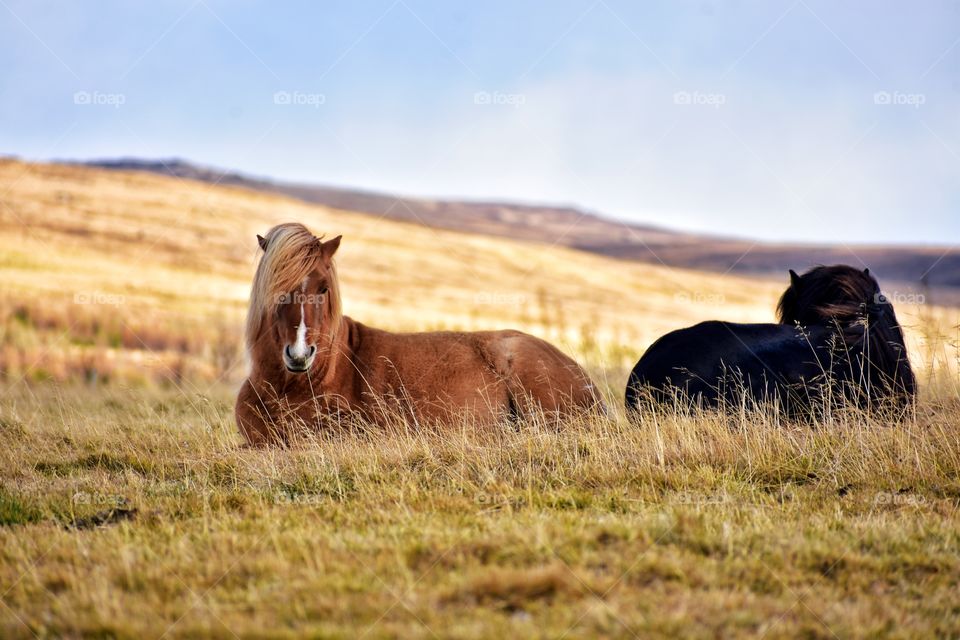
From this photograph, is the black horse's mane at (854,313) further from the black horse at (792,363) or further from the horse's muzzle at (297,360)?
the horse's muzzle at (297,360)

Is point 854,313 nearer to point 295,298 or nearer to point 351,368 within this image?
point 351,368

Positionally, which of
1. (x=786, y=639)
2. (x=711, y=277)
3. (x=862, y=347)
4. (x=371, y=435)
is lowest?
(x=786, y=639)

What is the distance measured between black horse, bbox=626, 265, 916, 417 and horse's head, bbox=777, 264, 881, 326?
0.01 m

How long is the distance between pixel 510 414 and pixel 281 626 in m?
4.47

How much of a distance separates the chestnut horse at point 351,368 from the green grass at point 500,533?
0.43 m

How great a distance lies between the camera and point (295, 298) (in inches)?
266

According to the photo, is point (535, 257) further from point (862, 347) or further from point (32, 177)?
point (862, 347)

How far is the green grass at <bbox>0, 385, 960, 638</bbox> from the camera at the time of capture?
347cm

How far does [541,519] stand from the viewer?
4.66m

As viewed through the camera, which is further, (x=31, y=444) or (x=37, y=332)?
(x=37, y=332)

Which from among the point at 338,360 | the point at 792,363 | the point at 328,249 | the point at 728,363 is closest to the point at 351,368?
the point at 338,360

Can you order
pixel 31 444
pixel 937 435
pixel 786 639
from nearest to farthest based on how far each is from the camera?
pixel 786 639, pixel 937 435, pixel 31 444

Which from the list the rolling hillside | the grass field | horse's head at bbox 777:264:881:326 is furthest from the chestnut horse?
the rolling hillside

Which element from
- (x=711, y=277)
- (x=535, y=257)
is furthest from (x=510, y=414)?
(x=711, y=277)
